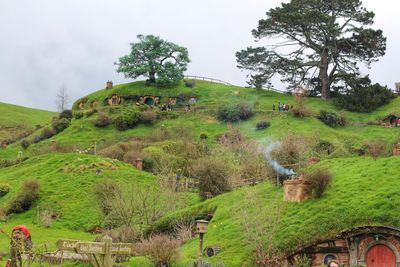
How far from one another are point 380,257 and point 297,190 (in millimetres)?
6293

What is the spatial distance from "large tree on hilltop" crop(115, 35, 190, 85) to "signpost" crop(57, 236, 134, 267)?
6893 cm

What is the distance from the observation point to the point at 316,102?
75188 millimetres

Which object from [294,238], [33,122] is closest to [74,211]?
[294,238]

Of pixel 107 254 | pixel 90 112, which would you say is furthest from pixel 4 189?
pixel 107 254

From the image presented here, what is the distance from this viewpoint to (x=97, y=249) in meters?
13.0

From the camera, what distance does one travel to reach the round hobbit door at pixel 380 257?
2428 cm

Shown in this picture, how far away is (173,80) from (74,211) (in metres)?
41.9

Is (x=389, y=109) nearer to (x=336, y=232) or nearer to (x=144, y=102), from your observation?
(x=144, y=102)

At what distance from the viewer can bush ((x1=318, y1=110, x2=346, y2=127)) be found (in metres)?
67.9

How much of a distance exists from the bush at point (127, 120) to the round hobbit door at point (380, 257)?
50.8m

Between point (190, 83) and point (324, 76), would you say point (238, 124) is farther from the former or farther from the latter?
point (190, 83)

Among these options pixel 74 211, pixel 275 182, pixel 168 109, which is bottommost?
pixel 74 211

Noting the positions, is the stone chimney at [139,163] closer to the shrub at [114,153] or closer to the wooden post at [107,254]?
the shrub at [114,153]

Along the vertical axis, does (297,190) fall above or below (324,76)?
below
